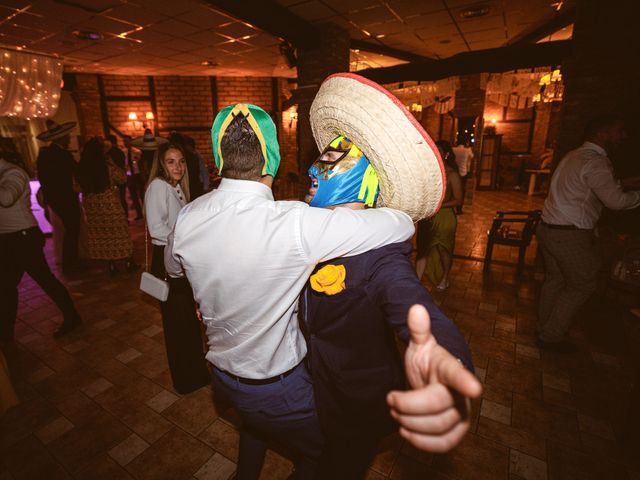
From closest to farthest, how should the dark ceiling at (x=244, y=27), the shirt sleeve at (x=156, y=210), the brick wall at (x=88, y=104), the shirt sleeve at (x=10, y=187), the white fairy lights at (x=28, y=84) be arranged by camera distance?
1. the shirt sleeve at (x=156, y=210)
2. the shirt sleeve at (x=10, y=187)
3. the dark ceiling at (x=244, y=27)
4. the white fairy lights at (x=28, y=84)
5. the brick wall at (x=88, y=104)

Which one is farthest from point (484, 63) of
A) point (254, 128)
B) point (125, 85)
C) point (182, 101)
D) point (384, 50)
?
point (125, 85)

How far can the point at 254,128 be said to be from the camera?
120cm

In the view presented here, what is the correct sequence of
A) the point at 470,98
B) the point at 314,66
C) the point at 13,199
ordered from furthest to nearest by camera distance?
the point at 470,98 < the point at 314,66 < the point at 13,199

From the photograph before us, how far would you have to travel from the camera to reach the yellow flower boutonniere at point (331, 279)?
119 cm

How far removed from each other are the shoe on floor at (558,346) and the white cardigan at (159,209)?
379 centimetres

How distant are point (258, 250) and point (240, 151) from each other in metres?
0.39

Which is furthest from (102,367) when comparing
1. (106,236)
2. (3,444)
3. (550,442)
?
(550,442)

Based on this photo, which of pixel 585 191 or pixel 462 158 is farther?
pixel 462 158

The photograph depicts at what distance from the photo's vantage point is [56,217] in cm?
556

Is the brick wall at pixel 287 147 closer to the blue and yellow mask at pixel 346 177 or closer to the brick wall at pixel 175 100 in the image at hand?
the brick wall at pixel 175 100

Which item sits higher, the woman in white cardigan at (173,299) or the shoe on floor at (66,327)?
the woman in white cardigan at (173,299)

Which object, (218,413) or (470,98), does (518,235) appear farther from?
(470,98)

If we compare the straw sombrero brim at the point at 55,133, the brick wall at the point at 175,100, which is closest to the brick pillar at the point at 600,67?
the straw sombrero brim at the point at 55,133

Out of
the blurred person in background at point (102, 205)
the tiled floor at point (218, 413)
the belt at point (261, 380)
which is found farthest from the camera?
the blurred person in background at point (102, 205)
